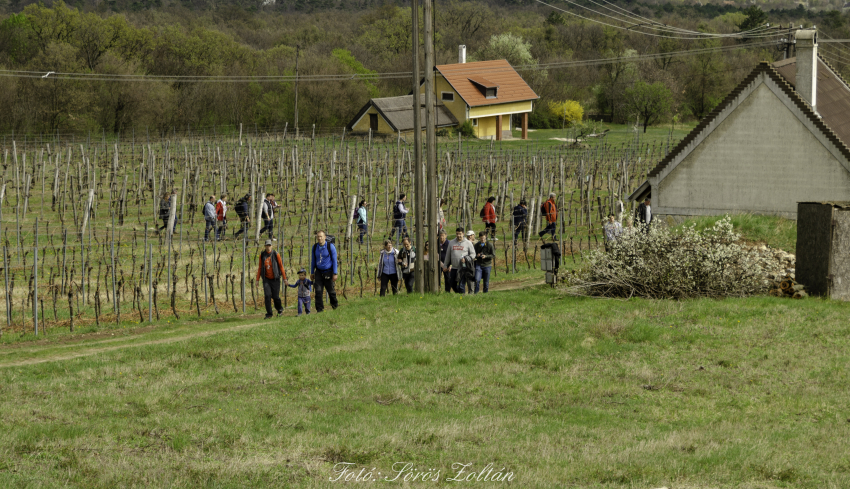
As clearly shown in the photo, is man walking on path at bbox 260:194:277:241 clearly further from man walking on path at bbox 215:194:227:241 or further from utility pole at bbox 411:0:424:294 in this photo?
utility pole at bbox 411:0:424:294

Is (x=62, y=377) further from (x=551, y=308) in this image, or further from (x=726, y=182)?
(x=726, y=182)

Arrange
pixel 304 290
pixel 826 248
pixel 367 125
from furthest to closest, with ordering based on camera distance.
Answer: pixel 367 125
pixel 304 290
pixel 826 248

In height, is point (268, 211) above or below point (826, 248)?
above

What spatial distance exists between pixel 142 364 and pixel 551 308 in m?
6.64

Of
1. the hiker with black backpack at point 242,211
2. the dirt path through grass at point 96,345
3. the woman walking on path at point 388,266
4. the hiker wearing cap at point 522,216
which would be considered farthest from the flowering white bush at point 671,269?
the hiker with black backpack at point 242,211

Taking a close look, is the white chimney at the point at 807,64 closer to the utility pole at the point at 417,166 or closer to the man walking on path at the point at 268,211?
the utility pole at the point at 417,166

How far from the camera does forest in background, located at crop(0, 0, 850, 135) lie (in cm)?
5378

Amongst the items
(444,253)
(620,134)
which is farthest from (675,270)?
(620,134)

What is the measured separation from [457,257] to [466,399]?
23.3ft

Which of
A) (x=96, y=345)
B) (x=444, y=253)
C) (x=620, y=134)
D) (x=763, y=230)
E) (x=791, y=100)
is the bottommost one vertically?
(x=96, y=345)

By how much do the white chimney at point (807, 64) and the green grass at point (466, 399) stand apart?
939 centimetres

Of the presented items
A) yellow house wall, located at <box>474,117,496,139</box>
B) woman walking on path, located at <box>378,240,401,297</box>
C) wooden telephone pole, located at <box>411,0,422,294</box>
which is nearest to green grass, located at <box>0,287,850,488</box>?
wooden telephone pole, located at <box>411,0,422,294</box>

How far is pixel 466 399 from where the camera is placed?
1116 cm

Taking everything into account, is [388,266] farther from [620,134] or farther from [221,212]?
[620,134]
